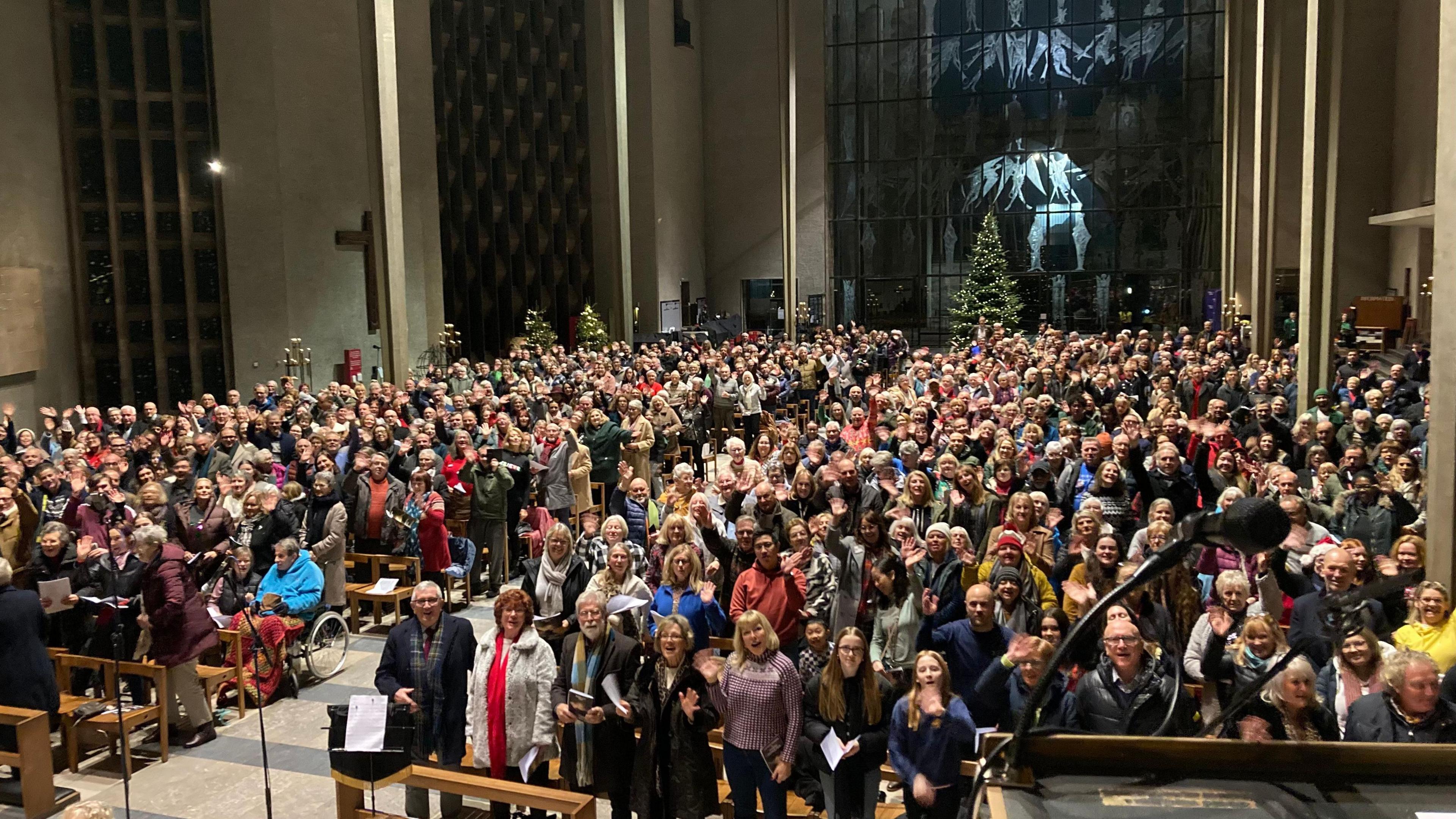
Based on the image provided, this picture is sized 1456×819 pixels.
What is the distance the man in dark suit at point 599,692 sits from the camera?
6.62m

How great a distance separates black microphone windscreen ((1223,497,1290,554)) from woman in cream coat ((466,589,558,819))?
5281 mm

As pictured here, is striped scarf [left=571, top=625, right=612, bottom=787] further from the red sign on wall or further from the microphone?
the red sign on wall

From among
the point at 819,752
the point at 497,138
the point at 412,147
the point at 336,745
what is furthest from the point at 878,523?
the point at 497,138

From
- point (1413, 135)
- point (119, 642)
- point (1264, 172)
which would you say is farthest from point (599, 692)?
point (1413, 135)

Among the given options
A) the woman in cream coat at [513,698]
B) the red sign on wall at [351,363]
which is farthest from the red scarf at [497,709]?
the red sign on wall at [351,363]

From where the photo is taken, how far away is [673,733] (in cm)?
648

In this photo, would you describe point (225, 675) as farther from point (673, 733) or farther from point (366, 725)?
point (673, 733)

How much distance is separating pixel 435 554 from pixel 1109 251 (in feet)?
99.1

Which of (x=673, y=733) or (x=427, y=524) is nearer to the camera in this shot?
(x=673, y=733)

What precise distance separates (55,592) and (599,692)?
4157mm

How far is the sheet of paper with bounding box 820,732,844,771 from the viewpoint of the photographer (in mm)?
6051

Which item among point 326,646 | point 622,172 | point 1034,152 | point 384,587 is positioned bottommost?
point 326,646

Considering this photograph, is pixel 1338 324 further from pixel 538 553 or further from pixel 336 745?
pixel 336 745

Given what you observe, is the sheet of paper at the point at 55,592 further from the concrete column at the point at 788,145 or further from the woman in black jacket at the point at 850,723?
the concrete column at the point at 788,145
